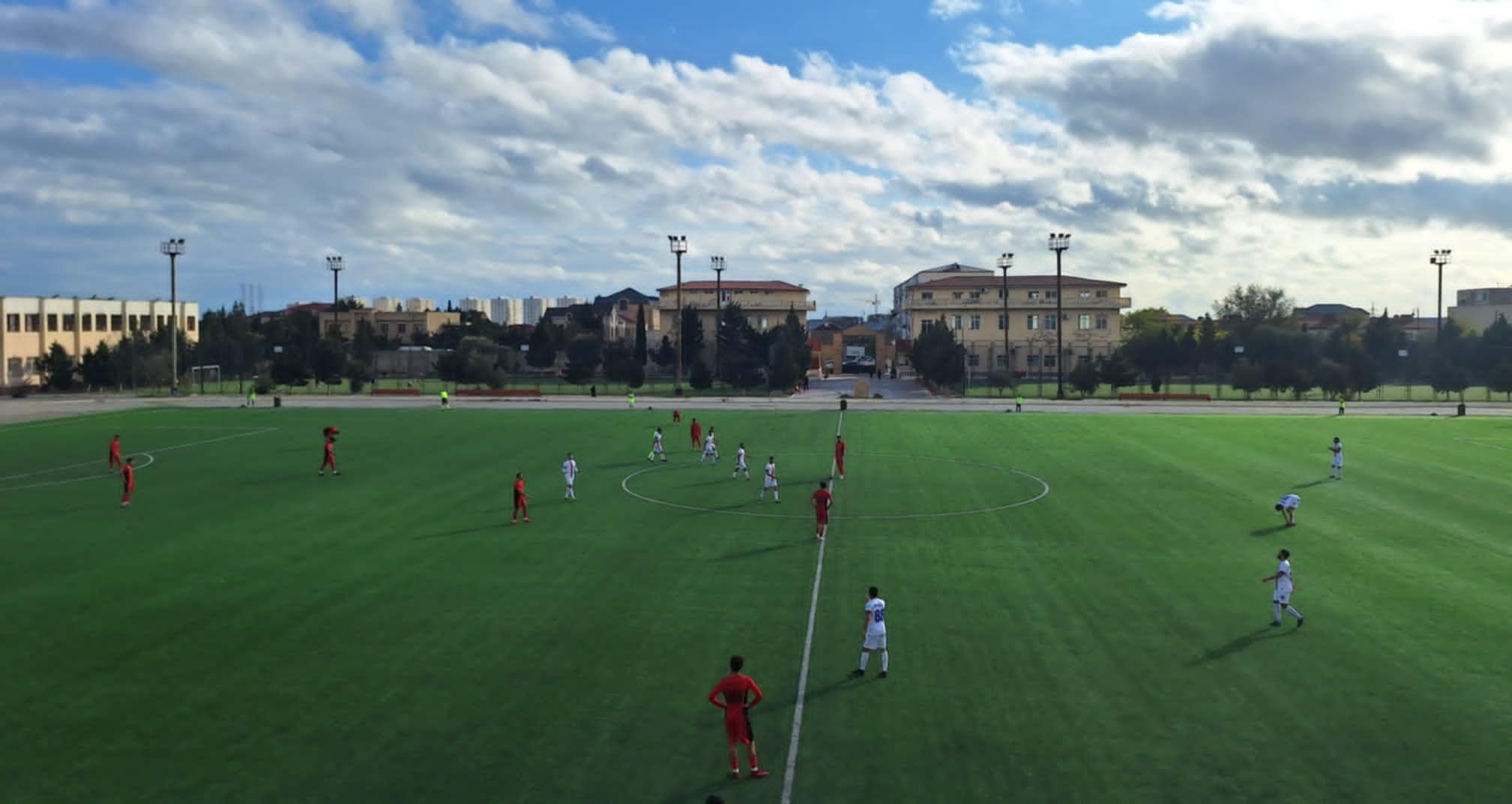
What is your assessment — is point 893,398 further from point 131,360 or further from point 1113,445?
point 131,360

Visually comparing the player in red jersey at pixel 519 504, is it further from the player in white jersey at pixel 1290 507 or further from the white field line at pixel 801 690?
the player in white jersey at pixel 1290 507

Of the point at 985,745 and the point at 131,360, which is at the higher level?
the point at 131,360

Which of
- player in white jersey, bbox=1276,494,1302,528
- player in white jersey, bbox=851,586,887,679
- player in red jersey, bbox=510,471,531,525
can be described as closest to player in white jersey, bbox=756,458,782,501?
player in red jersey, bbox=510,471,531,525

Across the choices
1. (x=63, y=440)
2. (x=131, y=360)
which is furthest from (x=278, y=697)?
(x=131, y=360)

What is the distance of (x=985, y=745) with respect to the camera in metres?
13.9

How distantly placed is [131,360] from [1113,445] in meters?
86.4

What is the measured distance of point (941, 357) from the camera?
309ft

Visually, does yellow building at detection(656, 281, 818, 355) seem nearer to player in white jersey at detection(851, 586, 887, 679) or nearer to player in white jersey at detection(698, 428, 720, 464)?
player in white jersey at detection(698, 428, 720, 464)

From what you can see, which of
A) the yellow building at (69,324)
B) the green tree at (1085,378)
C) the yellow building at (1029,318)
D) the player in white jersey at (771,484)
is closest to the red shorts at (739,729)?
the player in white jersey at (771,484)

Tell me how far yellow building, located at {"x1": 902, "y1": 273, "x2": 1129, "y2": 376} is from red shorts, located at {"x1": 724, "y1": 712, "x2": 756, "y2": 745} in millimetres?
117168

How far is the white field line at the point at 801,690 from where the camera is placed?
13.0 m

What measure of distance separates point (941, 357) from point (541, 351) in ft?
182

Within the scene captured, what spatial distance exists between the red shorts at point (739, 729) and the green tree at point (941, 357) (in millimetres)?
80141

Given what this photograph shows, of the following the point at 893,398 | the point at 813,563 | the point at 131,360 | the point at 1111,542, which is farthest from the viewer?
the point at 131,360
